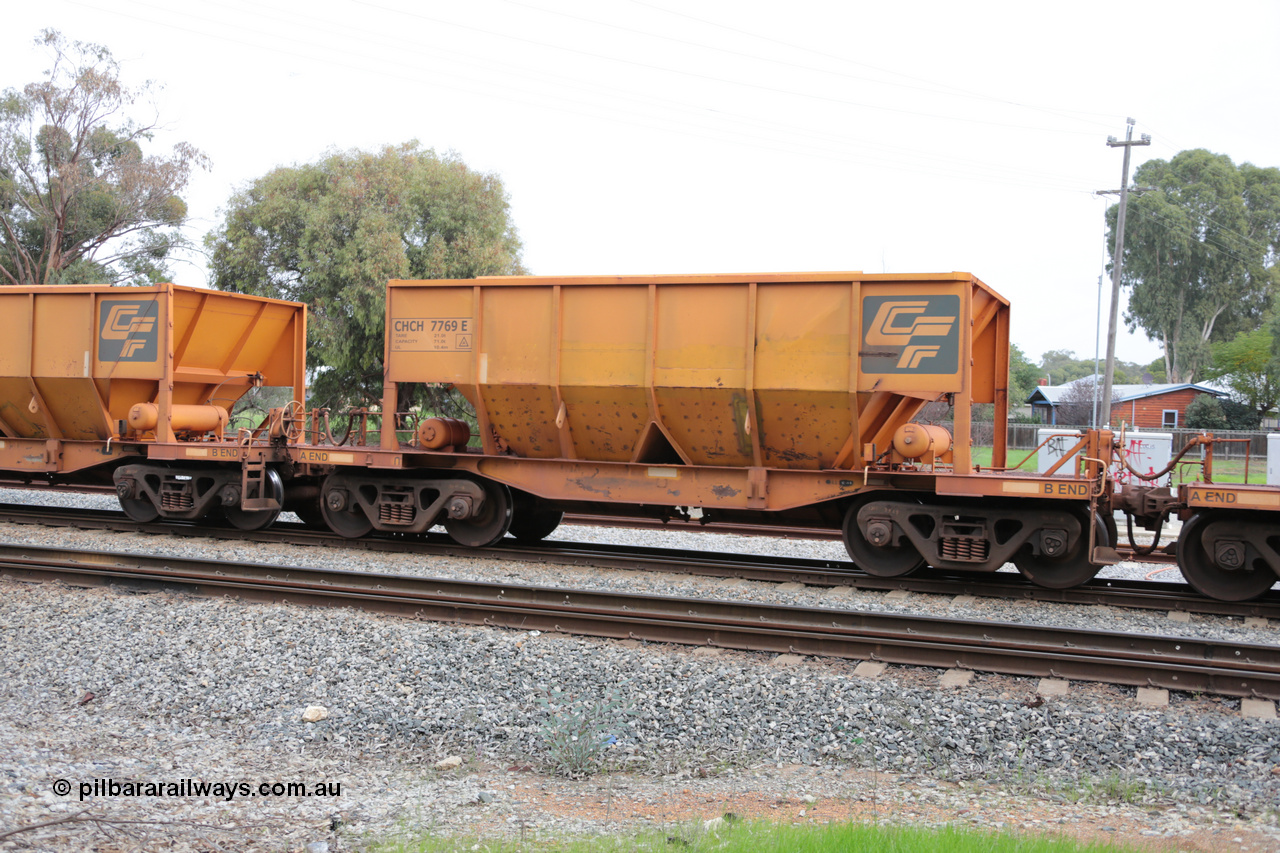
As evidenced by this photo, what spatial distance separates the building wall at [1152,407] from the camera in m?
48.1

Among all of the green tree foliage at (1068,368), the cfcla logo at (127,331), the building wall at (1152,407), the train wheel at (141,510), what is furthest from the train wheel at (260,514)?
the green tree foliage at (1068,368)

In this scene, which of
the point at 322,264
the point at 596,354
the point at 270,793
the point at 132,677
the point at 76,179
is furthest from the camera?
the point at 76,179

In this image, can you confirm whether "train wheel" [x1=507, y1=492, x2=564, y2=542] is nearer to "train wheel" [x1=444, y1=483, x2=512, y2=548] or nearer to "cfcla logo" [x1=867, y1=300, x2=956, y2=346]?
"train wheel" [x1=444, y1=483, x2=512, y2=548]

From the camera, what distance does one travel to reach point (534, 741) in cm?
516

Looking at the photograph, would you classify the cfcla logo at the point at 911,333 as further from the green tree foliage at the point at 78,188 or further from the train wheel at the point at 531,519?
the green tree foliage at the point at 78,188

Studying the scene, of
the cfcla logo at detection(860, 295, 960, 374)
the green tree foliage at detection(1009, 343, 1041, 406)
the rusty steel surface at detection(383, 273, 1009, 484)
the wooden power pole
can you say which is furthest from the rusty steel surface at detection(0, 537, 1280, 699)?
the green tree foliage at detection(1009, 343, 1041, 406)

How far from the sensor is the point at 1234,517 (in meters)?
8.43

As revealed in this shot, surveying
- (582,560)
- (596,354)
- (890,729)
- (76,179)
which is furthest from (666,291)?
(76,179)

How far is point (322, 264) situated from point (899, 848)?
23.6 metres

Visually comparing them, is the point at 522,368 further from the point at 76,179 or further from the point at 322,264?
the point at 76,179

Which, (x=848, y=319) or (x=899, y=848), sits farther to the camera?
(x=848, y=319)

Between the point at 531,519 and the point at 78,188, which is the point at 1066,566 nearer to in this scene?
the point at 531,519

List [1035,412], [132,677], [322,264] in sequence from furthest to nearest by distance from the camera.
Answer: [1035,412], [322,264], [132,677]

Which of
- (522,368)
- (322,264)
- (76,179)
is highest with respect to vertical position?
(76,179)
